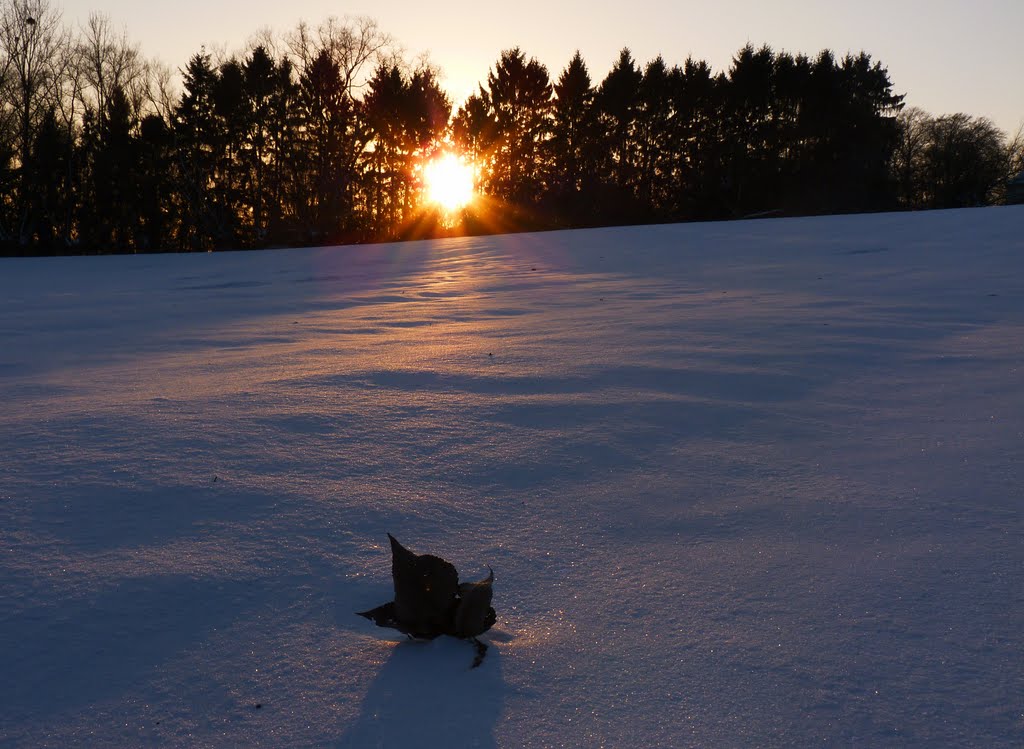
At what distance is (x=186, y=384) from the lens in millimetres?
2494

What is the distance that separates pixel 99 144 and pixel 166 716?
21847mm

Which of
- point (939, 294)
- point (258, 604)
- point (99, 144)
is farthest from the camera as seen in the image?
point (99, 144)

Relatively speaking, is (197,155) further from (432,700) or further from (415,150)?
(432,700)

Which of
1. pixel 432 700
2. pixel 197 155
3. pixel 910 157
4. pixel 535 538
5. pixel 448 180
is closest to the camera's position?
pixel 432 700

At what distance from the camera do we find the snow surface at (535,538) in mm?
867

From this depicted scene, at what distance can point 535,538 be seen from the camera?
4.28ft

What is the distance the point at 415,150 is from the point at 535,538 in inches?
853

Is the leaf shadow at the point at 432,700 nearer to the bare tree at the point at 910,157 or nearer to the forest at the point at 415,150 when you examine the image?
the forest at the point at 415,150

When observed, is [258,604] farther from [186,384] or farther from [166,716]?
[186,384]

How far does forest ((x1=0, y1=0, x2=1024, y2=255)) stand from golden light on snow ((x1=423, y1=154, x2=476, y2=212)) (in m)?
0.25

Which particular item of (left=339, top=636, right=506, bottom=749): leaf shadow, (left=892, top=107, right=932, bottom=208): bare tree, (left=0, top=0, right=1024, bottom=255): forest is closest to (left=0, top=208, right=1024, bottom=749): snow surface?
(left=339, top=636, right=506, bottom=749): leaf shadow

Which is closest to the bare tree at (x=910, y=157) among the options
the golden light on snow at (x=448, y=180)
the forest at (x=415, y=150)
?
the forest at (x=415, y=150)

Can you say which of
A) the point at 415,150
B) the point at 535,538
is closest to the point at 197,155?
the point at 415,150

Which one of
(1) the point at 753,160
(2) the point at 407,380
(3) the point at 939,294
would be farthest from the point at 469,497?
(1) the point at 753,160
